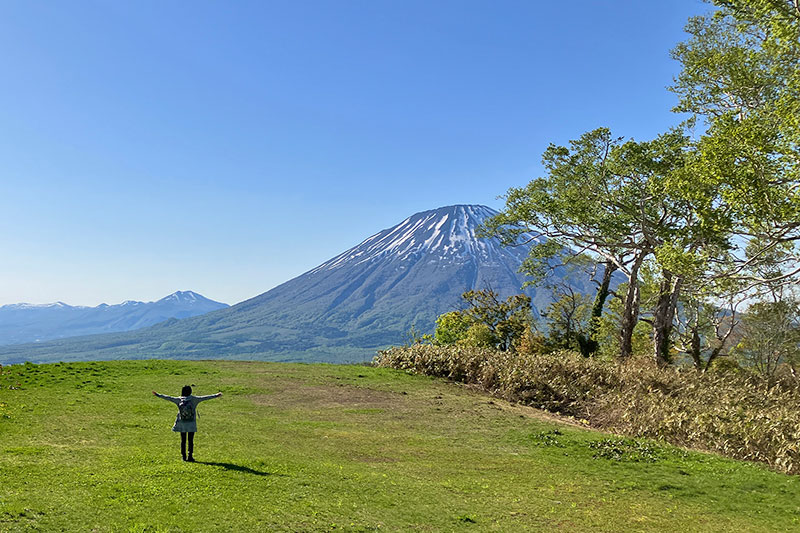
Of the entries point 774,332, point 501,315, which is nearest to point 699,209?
point 774,332

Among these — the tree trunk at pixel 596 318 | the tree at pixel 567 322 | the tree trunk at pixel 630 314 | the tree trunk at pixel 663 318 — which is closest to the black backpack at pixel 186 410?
the tree trunk at pixel 663 318

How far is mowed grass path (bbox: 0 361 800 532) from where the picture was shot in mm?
6793

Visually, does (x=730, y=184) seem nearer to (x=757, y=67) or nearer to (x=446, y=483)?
(x=757, y=67)

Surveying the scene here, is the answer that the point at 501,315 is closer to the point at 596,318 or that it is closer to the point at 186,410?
the point at 596,318

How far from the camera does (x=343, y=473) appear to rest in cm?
915

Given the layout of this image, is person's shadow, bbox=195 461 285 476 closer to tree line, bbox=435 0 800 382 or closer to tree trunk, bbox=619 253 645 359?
tree line, bbox=435 0 800 382

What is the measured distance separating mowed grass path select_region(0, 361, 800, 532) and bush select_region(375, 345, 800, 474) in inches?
52.8

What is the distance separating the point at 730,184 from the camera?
14.5 m

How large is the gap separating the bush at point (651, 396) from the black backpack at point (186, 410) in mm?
11428

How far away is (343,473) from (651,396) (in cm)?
1090

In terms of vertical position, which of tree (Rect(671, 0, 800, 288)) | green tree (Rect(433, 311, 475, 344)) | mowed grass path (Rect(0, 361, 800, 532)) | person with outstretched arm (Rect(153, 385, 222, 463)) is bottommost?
mowed grass path (Rect(0, 361, 800, 532))

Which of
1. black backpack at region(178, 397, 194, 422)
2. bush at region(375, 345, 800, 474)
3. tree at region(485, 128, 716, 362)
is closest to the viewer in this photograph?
black backpack at region(178, 397, 194, 422)

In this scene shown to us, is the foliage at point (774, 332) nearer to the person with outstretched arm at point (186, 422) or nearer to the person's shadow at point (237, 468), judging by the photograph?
the person's shadow at point (237, 468)

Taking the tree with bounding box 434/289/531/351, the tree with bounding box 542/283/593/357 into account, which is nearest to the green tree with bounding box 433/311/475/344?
the tree with bounding box 434/289/531/351
